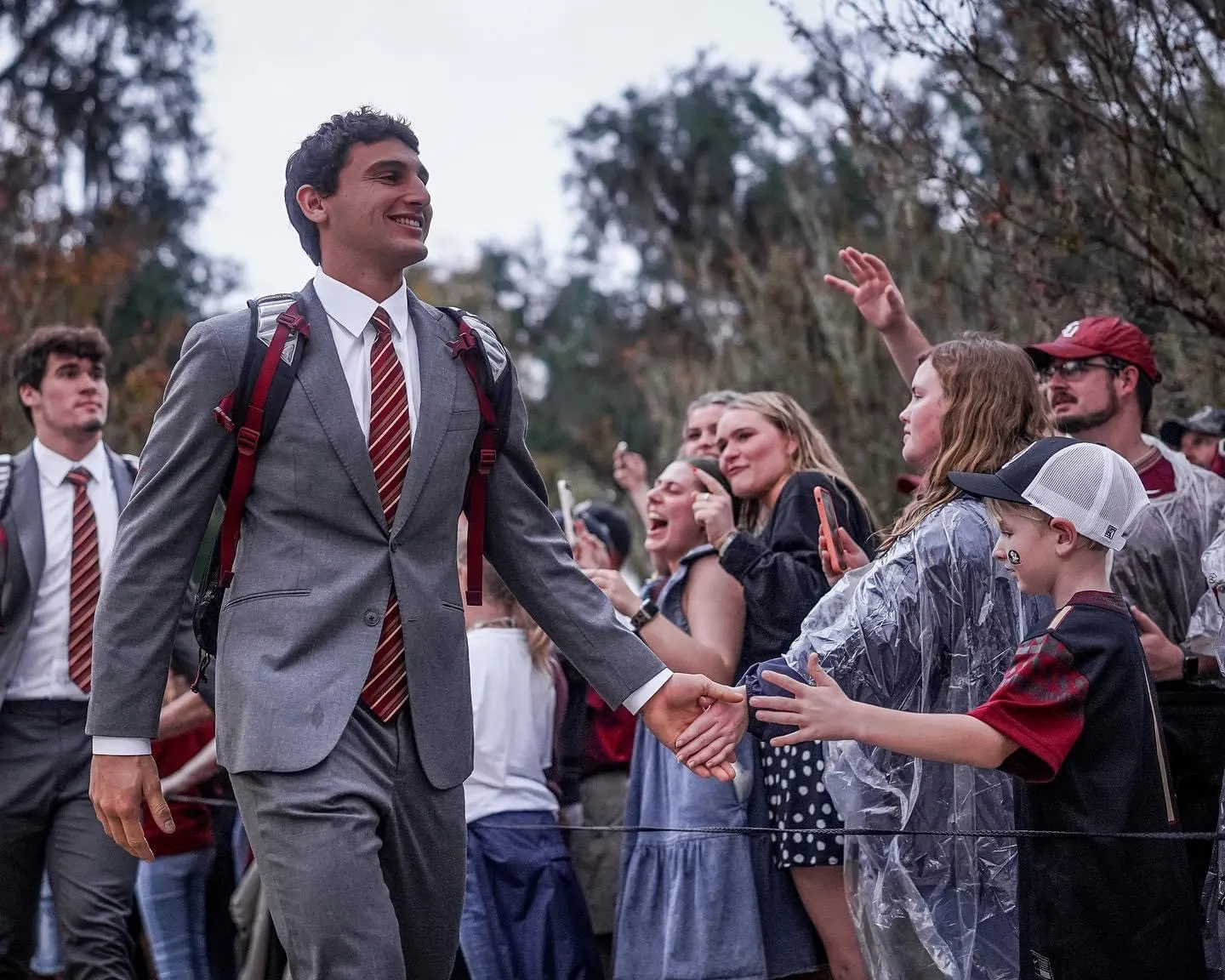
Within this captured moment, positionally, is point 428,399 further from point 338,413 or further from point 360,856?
point 360,856

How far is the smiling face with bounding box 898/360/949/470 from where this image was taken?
420 cm

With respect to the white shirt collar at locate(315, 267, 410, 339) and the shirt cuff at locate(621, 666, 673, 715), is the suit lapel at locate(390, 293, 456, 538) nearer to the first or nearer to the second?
the white shirt collar at locate(315, 267, 410, 339)

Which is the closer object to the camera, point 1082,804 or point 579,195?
point 1082,804

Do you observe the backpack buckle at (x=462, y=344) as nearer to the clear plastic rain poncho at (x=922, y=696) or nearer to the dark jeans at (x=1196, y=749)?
the clear plastic rain poncho at (x=922, y=696)

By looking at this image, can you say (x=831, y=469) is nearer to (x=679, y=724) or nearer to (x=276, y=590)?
(x=679, y=724)

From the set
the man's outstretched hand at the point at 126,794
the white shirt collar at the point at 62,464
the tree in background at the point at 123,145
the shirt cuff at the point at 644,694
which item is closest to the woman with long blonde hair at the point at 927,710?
the shirt cuff at the point at 644,694

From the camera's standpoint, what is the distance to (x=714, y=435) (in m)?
6.50

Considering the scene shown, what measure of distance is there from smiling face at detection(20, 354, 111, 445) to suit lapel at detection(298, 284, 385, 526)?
2.38m

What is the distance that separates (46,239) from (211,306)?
6.16 m

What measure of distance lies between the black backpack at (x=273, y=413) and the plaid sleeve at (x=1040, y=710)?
3.80 ft

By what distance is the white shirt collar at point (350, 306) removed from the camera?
11.1 ft

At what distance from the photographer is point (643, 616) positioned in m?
4.90

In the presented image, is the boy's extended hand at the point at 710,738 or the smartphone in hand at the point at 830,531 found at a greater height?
the smartphone in hand at the point at 830,531

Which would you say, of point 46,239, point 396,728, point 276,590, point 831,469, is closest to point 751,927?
point 831,469
